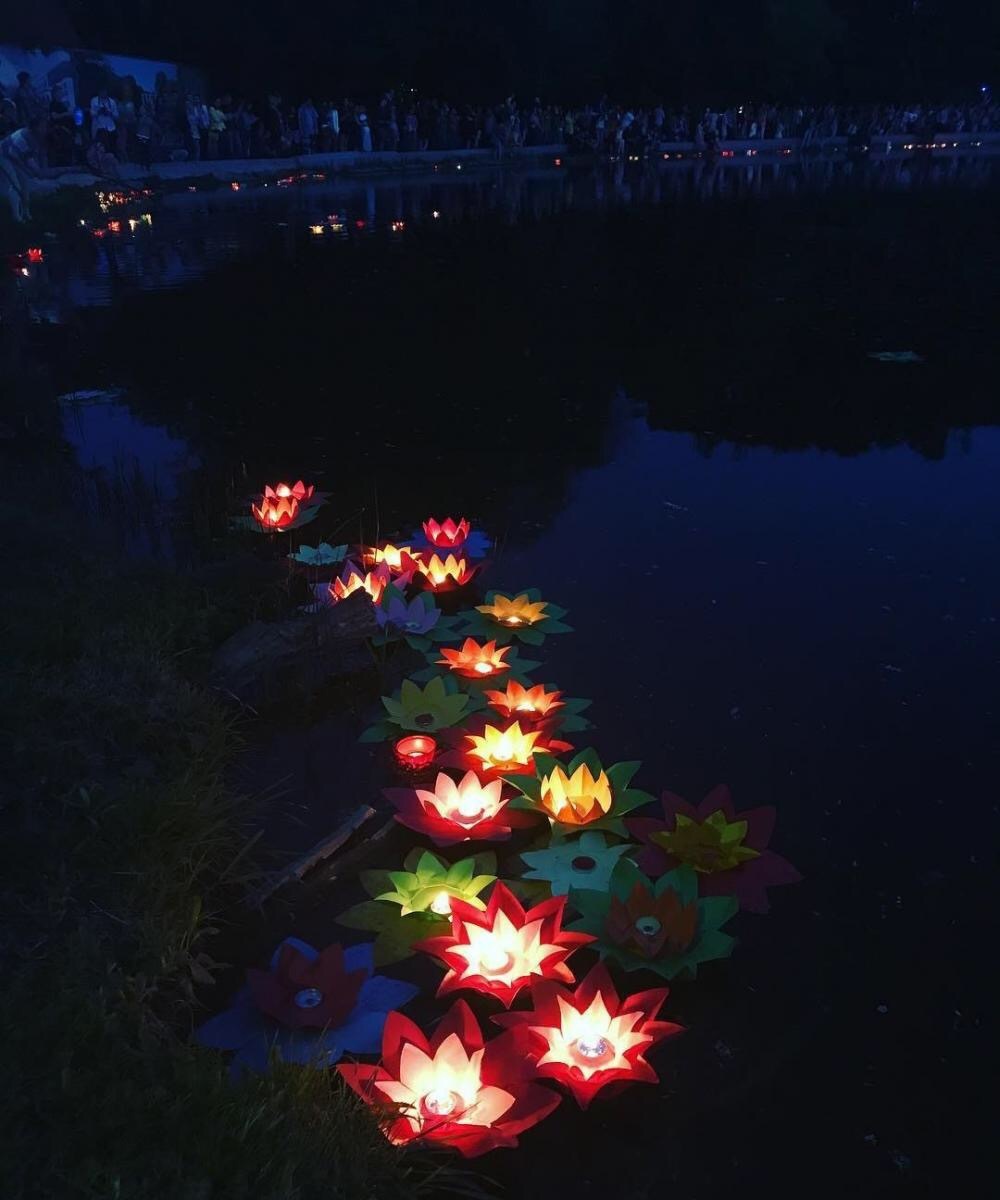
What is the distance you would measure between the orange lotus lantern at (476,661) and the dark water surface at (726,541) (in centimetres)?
28

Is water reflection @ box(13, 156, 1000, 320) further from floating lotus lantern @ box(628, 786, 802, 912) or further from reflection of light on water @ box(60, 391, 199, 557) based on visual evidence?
floating lotus lantern @ box(628, 786, 802, 912)

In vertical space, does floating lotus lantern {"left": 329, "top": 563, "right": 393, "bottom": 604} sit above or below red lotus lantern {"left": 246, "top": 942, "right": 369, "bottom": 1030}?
above

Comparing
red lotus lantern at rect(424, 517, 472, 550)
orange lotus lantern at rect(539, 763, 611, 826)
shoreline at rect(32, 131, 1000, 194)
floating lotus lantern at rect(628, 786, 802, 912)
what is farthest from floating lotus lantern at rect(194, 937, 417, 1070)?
shoreline at rect(32, 131, 1000, 194)

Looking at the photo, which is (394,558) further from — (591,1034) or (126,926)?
(591,1034)

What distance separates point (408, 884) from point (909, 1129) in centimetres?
146

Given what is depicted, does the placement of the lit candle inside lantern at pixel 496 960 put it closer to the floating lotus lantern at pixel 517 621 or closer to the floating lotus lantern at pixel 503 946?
the floating lotus lantern at pixel 503 946

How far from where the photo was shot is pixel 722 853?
9.61 feet

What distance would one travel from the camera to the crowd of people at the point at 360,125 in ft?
64.9

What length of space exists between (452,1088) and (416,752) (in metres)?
1.45

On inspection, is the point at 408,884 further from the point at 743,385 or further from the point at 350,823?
the point at 743,385

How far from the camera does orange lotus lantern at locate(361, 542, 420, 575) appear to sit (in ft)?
Result: 15.3

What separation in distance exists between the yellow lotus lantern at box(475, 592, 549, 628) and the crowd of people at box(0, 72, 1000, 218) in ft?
45.1

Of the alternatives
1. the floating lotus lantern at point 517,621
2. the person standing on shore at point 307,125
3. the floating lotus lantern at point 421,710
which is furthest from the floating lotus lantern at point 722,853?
the person standing on shore at point 307,125

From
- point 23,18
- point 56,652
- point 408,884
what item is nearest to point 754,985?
point 408,884
